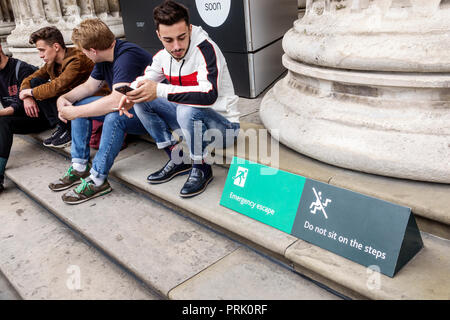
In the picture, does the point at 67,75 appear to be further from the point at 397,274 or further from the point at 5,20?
the point at 5,20

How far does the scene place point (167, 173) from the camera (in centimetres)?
296

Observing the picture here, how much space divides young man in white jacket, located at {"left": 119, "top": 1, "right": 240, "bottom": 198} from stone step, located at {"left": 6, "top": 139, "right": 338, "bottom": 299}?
0.27m

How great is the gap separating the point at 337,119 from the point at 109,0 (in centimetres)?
428

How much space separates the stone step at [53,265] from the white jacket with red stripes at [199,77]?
3.63ft

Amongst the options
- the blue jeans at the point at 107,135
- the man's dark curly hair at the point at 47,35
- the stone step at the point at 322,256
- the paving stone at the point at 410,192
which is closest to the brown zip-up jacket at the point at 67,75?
the man's dark curly hair at the point at 47,35

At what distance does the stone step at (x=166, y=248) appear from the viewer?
2012 mm

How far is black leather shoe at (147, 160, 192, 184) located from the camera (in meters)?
2.95

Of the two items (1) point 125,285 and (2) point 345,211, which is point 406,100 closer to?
(2) point 345,211

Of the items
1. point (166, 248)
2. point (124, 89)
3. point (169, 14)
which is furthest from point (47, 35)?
point (166, 248)

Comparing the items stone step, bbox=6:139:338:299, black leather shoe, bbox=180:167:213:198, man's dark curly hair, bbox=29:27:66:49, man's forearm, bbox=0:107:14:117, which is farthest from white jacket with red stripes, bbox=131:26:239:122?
man's forearm, bbox=0:107:14:117

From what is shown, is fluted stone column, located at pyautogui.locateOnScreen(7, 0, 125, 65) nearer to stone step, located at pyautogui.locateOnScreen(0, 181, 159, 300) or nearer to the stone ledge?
stone step, located at pyautogui.locateOnScreen(0, 181, 159, 300)

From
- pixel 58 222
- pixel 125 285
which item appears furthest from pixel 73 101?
pixel 125 285

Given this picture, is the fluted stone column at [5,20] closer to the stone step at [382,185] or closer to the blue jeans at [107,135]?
the blue jeans at [107,135]

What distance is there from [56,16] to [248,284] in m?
4.72
